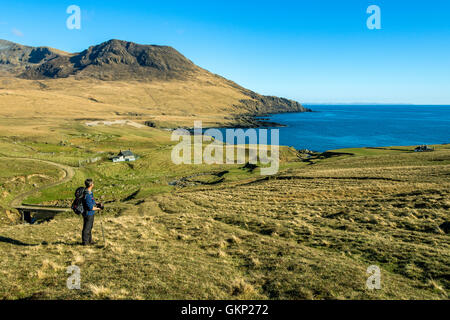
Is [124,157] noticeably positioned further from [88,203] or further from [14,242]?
[88,203]

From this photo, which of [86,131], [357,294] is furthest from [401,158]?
[86,131]

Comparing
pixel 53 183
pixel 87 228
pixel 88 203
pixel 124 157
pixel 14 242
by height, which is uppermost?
pixel 88 203

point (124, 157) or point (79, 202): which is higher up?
point (79, 202)

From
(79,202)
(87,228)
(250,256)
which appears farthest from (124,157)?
(250,256)

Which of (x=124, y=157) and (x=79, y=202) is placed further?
(x=124, y=157)

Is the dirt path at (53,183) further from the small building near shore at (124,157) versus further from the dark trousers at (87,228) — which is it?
the dark trousers at (87,228)

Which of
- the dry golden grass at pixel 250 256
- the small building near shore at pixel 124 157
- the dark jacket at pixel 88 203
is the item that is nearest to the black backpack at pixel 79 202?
the dark jacket at pixel 88 203

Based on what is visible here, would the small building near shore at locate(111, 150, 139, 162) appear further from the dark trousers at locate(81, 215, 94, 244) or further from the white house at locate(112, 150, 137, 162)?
→ the dark trousers at locate(81, 215, 94, 244)

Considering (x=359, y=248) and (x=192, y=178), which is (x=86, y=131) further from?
(x=359, y=248)

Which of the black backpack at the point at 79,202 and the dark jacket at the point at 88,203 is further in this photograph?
the dark jacket at the point at 88,203

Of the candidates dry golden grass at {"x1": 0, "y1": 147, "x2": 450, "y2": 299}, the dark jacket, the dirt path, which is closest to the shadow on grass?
dry golden grass at {"x1": 0, "y1": 147, "x2": 450, "y2": 299}

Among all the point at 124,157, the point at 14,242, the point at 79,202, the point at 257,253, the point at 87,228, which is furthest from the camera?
the point at 124,157

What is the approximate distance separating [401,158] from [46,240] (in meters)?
60.1
